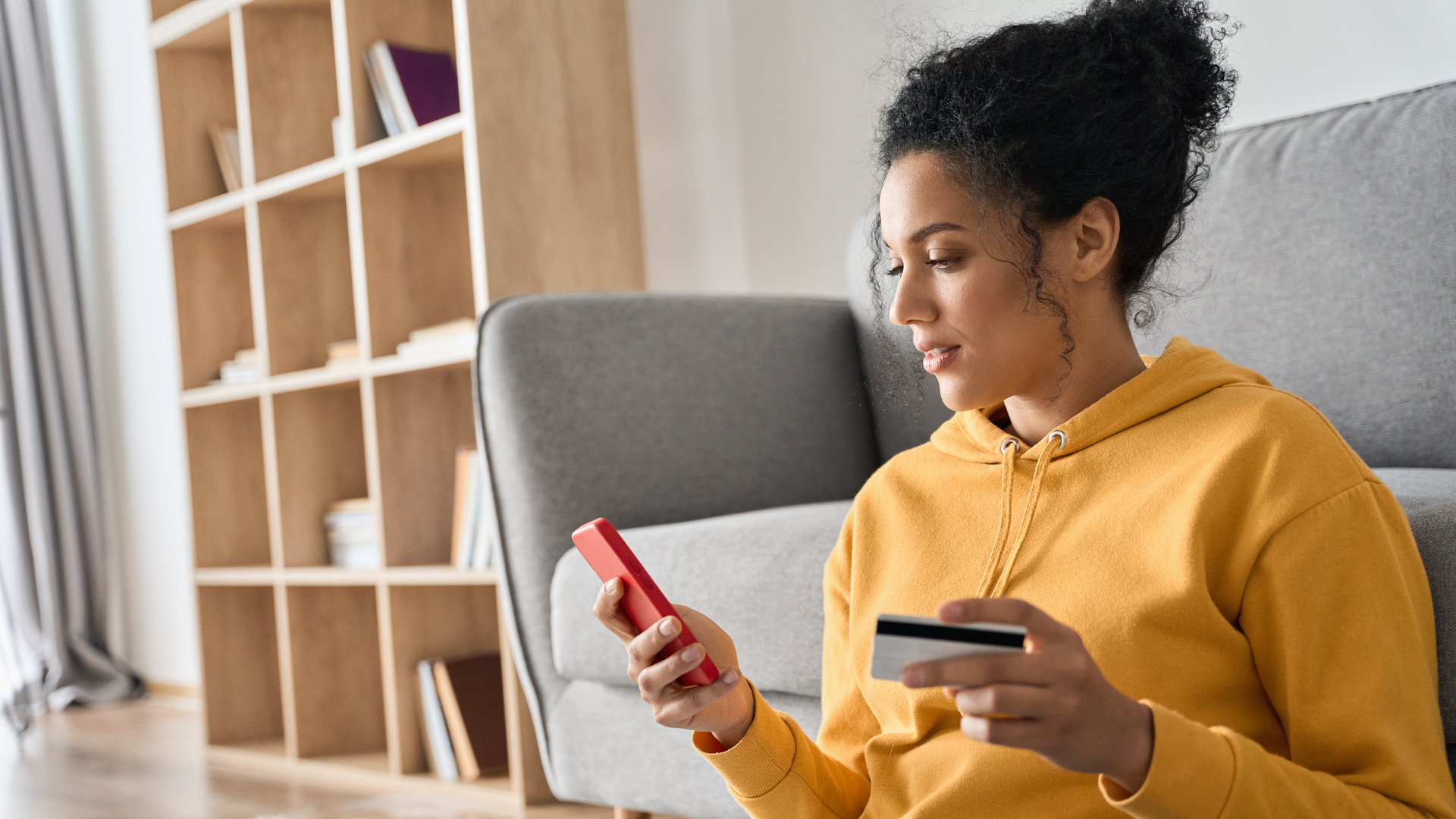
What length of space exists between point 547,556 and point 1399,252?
3.12 feet

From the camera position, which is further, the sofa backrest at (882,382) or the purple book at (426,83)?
the purple book at (426,83)

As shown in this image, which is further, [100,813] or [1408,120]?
[100,813]

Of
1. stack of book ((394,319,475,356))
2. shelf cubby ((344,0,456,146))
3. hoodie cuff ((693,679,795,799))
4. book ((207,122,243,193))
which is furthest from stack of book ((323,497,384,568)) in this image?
hoodie cuff ((693,679,795,799))

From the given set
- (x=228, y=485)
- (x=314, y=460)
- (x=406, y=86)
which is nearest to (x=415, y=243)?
(x=406, y=86)

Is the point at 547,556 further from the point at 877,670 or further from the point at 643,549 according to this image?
the point at 877,670

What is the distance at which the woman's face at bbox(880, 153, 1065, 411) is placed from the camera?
76 centimetres

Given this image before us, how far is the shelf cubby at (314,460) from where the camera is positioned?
245 centimetres

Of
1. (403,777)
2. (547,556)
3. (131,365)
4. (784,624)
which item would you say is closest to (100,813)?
(403,777)

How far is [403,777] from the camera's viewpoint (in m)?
2.20

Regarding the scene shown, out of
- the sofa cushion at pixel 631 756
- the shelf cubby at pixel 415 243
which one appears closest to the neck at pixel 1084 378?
the sofa cushion at pixel 631 756

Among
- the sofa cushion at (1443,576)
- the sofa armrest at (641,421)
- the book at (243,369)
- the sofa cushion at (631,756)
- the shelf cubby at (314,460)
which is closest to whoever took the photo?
the sofa cushion at (1443,576)

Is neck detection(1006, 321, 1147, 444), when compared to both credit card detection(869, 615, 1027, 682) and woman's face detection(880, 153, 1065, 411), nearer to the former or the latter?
woman's face detection(880, 153, 1065, 411)

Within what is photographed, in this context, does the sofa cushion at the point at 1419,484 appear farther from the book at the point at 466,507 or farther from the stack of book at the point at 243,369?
the stack of book at the point at 243,369

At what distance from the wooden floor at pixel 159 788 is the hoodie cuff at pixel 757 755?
3.67 feet
